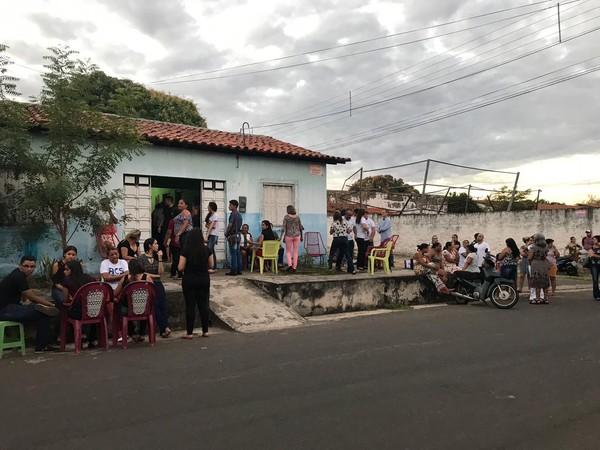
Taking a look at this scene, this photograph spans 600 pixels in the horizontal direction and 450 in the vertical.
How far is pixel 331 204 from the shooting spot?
25250 millimetres

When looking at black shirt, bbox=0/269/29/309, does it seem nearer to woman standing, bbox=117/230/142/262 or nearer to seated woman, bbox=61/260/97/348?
seated woman, bbox=61/260/97/348

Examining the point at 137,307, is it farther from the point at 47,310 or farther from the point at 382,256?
the point at 382,256

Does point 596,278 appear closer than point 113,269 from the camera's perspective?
No

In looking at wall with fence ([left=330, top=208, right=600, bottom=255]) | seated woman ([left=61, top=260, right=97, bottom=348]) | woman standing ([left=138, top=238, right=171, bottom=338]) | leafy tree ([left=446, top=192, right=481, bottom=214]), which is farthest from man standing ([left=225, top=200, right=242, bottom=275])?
leafy tree ([left=446, top=192, right=481, bottom=214])

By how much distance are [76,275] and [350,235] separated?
716 centimetres

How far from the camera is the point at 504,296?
11.1m

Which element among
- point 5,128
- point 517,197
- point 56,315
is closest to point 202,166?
point 5,128

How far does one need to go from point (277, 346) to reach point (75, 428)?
11.3ft

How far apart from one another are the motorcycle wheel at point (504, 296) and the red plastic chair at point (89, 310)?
7747 millimetres

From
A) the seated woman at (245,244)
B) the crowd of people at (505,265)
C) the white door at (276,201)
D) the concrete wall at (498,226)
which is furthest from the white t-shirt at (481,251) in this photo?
the concrete wall at (498,226)

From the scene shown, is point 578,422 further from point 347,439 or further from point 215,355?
point 215,355

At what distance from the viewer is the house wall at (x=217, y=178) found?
1079cm

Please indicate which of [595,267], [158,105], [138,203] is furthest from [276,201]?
[158,105]

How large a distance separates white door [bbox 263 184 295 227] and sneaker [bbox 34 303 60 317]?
759 centimetres
